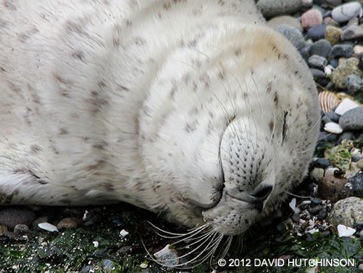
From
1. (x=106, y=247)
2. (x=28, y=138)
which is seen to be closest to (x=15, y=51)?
(x=28, y=138)

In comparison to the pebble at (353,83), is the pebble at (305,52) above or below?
above

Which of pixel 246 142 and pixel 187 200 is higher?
pixel 246 142

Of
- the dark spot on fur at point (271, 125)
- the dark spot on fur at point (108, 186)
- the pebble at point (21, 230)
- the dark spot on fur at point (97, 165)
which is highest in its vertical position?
the dark spot on fur at point (271, 125)

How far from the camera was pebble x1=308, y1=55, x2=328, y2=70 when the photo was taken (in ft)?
19.6

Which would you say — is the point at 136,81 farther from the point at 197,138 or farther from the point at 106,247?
the point at 106,247

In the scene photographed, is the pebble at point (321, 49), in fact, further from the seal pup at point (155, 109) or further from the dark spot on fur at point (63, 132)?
the dark spot on fur at point (63, 132)

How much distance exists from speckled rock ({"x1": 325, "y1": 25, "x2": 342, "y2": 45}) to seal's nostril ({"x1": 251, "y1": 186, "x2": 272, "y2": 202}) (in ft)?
8.41

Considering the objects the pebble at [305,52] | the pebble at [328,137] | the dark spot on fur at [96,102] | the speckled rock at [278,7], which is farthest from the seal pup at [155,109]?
the speckled rock at [278,7]

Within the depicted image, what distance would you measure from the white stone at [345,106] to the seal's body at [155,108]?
95cm

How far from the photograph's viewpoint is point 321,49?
6113 millimetres

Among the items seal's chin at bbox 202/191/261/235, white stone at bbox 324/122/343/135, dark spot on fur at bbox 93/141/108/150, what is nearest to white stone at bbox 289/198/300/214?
seal's chin at bbox 202/191/261/235

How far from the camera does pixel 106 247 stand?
181 inches

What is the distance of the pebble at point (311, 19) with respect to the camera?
6.44 m

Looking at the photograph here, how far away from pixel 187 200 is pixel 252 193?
1.45ft
